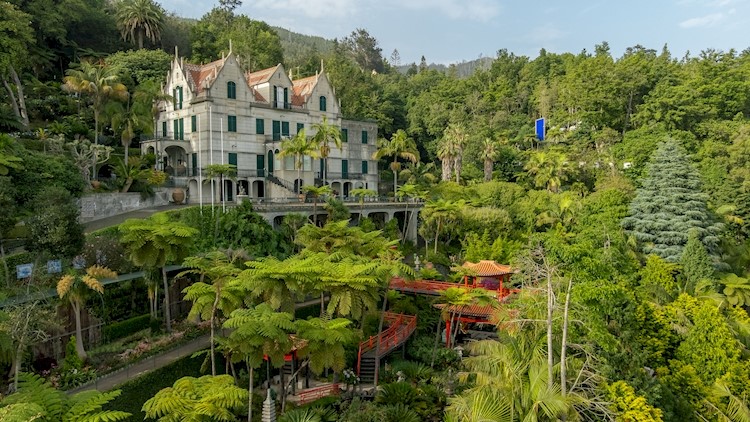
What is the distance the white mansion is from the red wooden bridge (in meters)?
18.2

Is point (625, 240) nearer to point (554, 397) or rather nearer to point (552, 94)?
point (554, 397)

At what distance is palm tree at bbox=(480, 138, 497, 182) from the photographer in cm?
5525

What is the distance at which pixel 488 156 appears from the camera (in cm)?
5534

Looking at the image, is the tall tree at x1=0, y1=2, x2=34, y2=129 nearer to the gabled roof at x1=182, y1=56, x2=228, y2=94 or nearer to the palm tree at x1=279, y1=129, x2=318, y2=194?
the gabled roof at x1=182, y1=56, x2=228, y2=94

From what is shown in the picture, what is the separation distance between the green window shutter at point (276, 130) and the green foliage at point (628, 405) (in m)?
34.3

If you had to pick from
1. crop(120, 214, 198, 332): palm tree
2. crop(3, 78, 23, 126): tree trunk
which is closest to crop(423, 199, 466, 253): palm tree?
crop(120, 214, 198, 332): palm tree

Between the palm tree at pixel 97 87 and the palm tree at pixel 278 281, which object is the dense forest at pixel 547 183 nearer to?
the palm tree at pixel 97 87

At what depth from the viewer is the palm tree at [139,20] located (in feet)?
194

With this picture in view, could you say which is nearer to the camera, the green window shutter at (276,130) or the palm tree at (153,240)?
the palm tree at (153,240)

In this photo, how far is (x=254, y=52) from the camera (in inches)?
2635

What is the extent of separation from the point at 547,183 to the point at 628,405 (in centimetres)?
3882

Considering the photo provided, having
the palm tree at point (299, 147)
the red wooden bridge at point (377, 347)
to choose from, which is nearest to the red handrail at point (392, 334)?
the red wooden bridge at point (377, 347)

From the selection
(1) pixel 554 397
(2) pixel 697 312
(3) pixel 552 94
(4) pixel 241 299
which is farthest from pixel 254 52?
(1) pixel 554 397

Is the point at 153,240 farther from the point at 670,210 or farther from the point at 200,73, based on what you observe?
the point at 670,210
